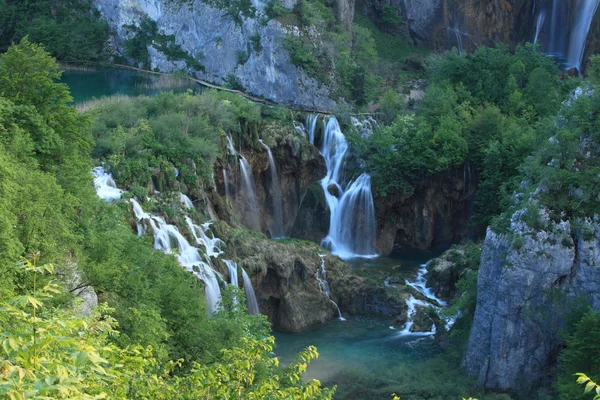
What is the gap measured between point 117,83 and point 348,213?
71.5 feet

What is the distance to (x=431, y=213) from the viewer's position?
41.3 m

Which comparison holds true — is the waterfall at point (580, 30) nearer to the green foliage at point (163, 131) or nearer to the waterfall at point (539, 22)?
the waterfall at point (539, 22)

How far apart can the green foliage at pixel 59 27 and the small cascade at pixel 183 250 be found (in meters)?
35.1

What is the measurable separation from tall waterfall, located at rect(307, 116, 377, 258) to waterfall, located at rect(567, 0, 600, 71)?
2162 cm

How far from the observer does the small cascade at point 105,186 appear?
2902cm

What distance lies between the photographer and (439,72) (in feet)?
155

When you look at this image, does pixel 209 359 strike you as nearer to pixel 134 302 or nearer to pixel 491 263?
pixel 134 302

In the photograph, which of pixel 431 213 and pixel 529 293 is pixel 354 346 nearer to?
pixel 529 293

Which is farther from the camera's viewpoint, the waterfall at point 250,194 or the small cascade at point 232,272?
the waterfall at point 250,194

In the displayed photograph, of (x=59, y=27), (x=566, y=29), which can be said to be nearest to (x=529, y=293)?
(x=566, y=29)

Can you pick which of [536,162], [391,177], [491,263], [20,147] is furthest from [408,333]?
[20,147]

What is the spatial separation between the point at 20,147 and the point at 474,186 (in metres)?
25.8

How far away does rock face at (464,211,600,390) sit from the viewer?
79.0ft

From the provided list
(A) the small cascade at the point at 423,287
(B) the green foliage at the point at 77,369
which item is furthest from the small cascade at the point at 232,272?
(B) the green foliage at the point at 77,369
